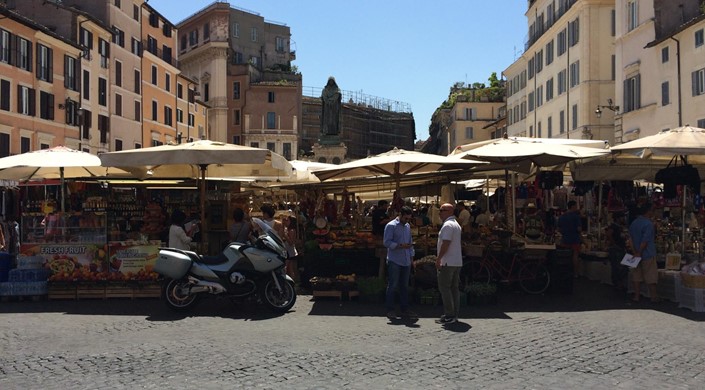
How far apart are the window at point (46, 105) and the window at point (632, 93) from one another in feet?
97.5

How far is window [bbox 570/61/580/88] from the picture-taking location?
149ft

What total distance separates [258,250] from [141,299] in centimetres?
273

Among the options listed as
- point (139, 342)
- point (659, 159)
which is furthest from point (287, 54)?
point (139, 342)

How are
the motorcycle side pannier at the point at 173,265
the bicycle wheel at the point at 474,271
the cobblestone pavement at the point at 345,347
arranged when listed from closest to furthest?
the cobblestone pavement at the point at 345,347 < the motorcycle side pannier at the point at 173,265 < the bicycle wheel at the point at 474,271

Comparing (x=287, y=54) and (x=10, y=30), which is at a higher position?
(x=287, y=54)

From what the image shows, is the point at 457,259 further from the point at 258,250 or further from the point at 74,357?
the point at 74,357

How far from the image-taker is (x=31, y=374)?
7250 millimetres

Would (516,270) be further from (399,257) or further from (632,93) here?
(632,93)

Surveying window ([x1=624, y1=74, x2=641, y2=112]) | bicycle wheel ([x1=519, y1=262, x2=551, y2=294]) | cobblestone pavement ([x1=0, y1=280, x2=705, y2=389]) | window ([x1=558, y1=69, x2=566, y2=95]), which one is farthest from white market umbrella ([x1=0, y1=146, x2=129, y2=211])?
window ([x1=558, y1=69, x2=566, y2=95])

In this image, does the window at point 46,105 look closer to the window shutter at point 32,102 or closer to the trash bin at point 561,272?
the window shutter at point 32,102

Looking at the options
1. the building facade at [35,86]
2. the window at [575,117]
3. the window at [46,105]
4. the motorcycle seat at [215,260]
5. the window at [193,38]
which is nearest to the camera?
the motorcycle seat at [215,260]

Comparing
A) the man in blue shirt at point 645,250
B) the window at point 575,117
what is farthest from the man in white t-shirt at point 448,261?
the window at point 575,117

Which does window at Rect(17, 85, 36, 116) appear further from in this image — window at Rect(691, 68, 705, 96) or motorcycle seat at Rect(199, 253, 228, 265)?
window at Rect(691, 68, 705, 96)

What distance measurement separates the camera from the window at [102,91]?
155ft
